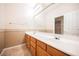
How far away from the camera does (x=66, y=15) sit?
4.56ft

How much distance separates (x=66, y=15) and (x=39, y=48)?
51 cm

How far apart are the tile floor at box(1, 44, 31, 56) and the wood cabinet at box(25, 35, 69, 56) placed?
0.06 meters

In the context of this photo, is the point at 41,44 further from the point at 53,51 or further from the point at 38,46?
the point at 53,51

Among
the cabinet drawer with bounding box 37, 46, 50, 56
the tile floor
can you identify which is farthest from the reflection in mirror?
the tile floor

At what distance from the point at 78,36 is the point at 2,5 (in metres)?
0.93

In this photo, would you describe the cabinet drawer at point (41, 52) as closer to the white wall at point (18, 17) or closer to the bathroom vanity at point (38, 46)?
the bathroom vanity at point (38, 46)

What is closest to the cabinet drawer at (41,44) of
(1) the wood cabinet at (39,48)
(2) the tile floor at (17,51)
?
(1) the wood cabinet at (39,48)

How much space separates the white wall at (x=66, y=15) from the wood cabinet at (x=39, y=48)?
229 millimetres

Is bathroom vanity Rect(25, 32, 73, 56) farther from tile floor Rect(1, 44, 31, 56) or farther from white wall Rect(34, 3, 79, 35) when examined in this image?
white wall Rect(34, 3, 79, 35)

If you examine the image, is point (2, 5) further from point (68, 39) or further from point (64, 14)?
point (68, 39)

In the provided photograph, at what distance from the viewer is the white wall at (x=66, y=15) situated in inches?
51.3

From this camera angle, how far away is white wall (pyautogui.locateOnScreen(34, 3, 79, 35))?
4.28 feet

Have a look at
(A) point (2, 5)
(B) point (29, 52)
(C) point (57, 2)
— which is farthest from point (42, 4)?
(B) point (29, 52)

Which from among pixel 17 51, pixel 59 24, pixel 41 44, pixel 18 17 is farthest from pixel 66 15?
pixel 17 51
